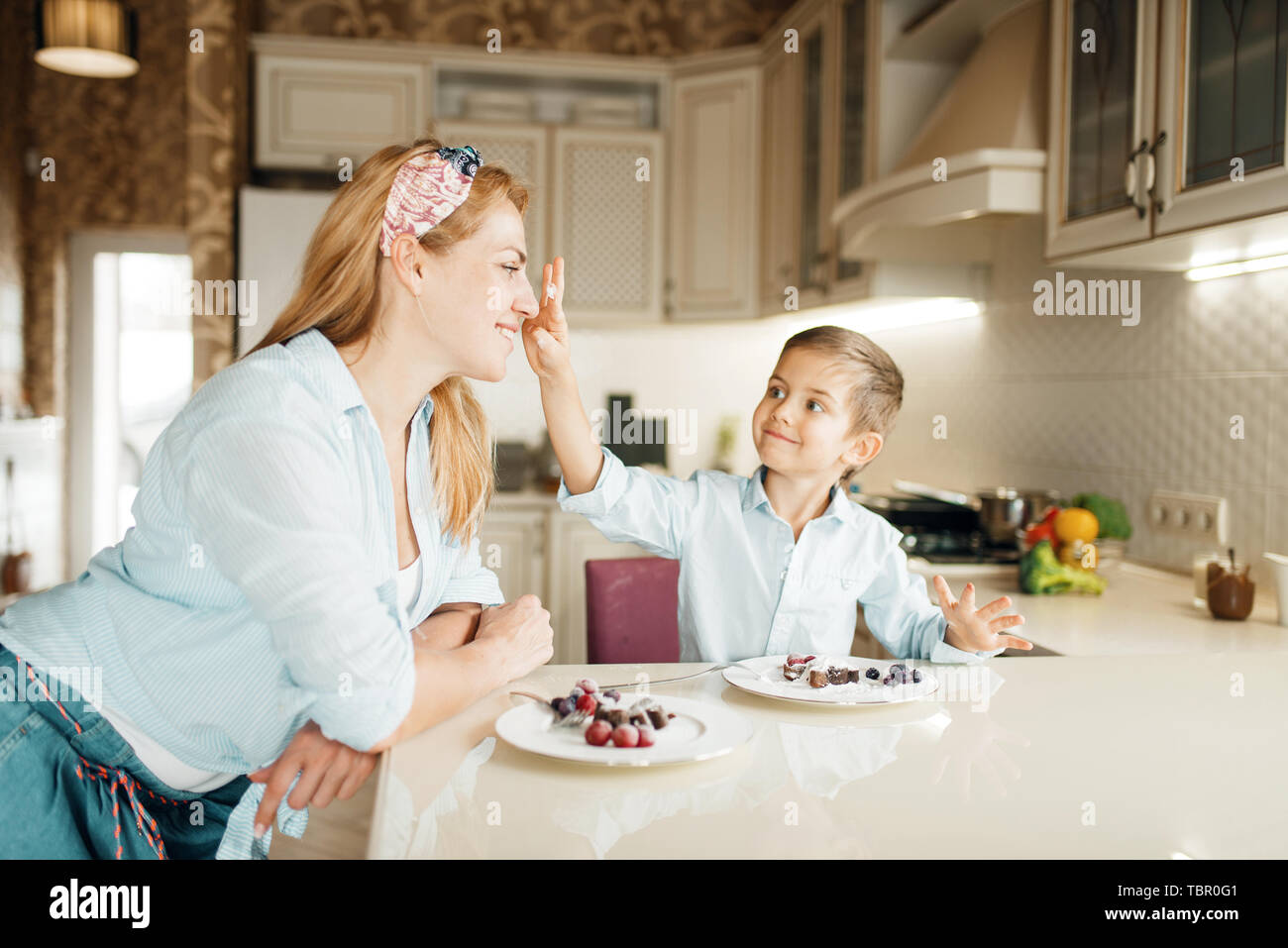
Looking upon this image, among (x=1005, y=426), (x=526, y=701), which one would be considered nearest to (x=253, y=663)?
(x=526, y=701)

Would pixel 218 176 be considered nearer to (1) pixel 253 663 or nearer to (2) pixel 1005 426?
(2) pixel 1005 426

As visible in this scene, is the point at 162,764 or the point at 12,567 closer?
the point at 162,764

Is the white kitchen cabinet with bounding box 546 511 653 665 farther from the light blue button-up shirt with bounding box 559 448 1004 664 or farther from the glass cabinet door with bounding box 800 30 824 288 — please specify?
the light blue button-up shirt with bounding box 559 448 1004 664

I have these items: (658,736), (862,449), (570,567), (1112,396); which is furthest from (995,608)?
(570,567)

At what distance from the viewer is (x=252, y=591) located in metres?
0.91

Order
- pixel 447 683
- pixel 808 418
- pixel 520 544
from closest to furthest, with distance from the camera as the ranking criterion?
pixel 447 683 → pixel 808 418 → pixel 520 544

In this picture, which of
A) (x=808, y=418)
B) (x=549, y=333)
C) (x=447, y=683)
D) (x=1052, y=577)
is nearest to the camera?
(x=447, y=683)

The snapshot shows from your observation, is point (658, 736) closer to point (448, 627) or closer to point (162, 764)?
point (448, 627)

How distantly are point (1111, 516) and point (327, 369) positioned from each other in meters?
1.78

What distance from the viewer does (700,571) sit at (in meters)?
1.62

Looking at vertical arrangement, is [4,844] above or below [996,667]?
below

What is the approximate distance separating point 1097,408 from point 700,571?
1362mm

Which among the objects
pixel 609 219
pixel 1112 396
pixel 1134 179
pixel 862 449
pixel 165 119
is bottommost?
pixel 862 449

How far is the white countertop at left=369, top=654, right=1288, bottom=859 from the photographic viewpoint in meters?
0.76
